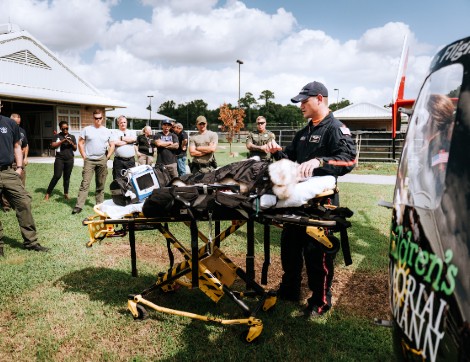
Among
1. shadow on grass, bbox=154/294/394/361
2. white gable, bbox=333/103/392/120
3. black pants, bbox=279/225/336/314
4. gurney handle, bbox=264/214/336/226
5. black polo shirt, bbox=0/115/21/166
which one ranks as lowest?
shadow on grass, bbox=154/294/394/361

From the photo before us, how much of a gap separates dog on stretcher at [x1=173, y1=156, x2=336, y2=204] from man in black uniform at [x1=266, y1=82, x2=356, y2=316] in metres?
0.34

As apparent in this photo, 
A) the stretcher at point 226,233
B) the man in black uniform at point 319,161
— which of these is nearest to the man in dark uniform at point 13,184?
the stretcher at point 226,233

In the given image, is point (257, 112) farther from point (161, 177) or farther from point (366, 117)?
point (161, 177)

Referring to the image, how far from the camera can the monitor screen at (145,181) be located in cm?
329

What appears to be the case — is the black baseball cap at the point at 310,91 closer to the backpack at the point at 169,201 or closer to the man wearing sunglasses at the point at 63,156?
the backpack at the point at 169,201

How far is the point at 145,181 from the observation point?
11.0ft

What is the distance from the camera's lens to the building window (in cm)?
Result: 2275

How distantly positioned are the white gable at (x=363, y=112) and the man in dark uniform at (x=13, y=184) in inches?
1241

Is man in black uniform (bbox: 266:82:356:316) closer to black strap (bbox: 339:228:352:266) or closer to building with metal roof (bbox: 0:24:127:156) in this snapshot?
black strap (bbox: 339:228:352:266)

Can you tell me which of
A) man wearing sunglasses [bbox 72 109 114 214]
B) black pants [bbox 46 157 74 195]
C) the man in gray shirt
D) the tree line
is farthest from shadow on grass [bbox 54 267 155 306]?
the tree line

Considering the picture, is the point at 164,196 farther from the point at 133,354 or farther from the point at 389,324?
the point at 389,324

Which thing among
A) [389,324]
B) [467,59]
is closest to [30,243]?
[389,324]

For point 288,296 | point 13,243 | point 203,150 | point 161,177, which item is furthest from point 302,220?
point 203,150

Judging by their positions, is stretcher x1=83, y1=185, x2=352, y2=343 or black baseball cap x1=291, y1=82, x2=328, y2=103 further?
black baseball cap x1=291, y1=82, x2=328, y2=103
